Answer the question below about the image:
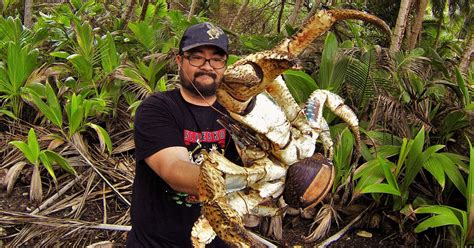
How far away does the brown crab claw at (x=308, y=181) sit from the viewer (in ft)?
3.70

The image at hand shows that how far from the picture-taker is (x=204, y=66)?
1504mm

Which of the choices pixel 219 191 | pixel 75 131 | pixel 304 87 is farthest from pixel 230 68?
pixel 75 131

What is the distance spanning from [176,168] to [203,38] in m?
0.42

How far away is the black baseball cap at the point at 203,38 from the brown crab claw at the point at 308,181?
534 millimetres

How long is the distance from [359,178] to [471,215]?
0.76 meters

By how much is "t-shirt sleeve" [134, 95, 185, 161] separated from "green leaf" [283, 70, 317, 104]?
6.56ft

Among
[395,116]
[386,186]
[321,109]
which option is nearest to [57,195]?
[386,186]

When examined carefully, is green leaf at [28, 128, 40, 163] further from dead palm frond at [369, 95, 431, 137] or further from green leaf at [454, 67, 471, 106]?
green leaf at [454, 67, 471, 106]

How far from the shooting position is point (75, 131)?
3.72 metres

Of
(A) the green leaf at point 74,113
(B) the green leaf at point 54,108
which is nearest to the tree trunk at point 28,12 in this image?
(B) the green leaf at point 54,108

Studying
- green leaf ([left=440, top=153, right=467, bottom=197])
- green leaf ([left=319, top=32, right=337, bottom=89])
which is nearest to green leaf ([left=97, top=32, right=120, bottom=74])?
green leaf ([left=319, top=32, right=337, bottom=89])

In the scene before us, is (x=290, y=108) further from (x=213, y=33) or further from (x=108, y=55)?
(x=108, y=55)

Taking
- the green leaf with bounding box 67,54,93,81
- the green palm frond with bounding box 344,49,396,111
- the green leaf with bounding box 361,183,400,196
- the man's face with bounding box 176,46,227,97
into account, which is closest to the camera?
the man's face with bounding box 176,46,227,97

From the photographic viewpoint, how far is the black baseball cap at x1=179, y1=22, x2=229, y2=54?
59.1 inches
